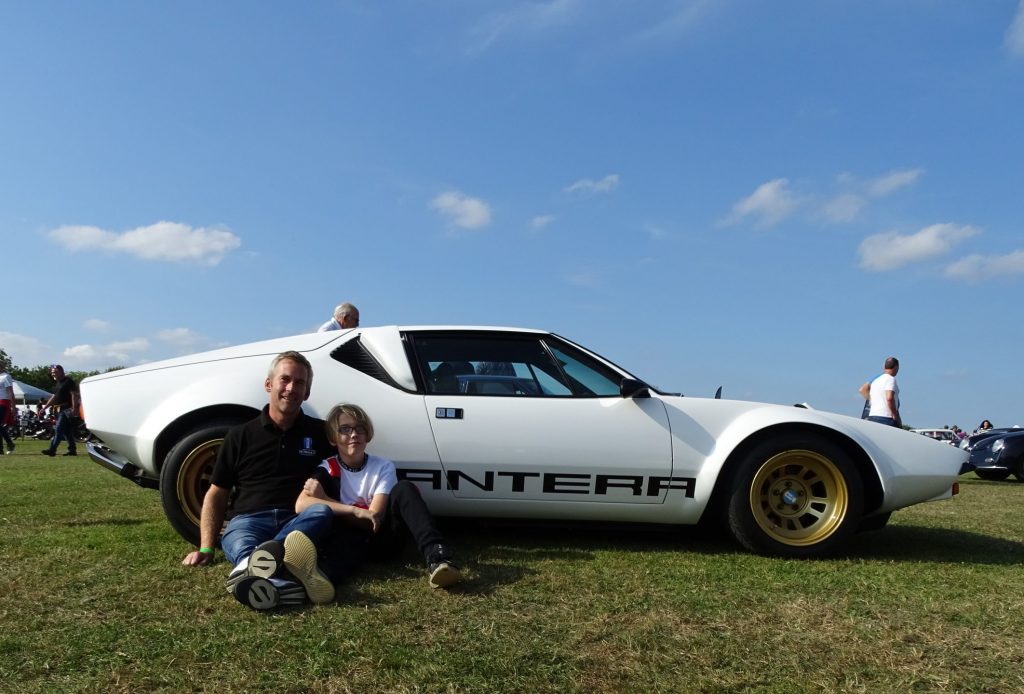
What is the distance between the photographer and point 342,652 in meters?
2.53

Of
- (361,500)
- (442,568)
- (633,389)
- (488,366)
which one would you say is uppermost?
(488,366)

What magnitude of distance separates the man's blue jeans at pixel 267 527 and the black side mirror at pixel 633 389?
67.3 inches

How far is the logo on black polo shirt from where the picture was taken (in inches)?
153

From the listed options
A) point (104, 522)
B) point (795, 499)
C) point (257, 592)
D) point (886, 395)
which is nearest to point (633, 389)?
point (795, 499)

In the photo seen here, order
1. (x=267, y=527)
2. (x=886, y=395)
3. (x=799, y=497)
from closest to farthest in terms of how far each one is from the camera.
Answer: (x=267, y=527)
(x=799, y=497)
(x=886, y=395)

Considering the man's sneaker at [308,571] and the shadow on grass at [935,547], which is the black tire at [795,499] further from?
the man's sneaker at [308,571]

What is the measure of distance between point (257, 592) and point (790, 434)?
2.95 m

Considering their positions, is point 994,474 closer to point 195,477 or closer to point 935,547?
point 935,547

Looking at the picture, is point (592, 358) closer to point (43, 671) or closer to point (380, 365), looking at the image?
point (380, 365)

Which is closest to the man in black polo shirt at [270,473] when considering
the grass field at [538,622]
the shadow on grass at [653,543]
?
the grass field at [538,622]

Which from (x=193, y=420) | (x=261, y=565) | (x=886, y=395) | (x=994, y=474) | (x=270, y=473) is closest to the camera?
(x=261, y=565)

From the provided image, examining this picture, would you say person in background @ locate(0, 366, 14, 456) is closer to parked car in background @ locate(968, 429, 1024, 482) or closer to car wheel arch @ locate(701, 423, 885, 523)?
car wheel arch @ locate(701, 423, 885, 523)

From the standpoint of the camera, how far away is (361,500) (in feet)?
12.6

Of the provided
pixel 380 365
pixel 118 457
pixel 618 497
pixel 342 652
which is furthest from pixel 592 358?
pixel 118 457
